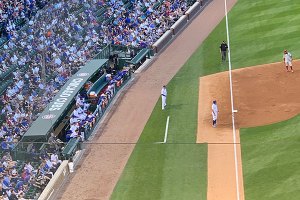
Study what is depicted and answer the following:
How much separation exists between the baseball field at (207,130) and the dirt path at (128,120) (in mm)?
53

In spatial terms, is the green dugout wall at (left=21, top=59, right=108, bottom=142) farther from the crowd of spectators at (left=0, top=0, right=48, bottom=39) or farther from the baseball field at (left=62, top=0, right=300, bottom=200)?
the crowd of spectators at (left=0, top=0, right=48, bottom=39)

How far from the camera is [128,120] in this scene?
35.6 meters

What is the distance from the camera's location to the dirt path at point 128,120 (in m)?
29.3

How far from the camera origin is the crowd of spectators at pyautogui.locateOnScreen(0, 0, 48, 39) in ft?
136

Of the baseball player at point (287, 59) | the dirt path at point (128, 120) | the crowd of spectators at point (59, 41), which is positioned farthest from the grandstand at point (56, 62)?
the baseball player at point (287, 59)

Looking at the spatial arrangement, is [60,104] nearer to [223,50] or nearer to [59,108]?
[59,108]

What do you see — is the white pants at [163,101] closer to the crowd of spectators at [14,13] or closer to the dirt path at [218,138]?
the dirt path at [218,138]

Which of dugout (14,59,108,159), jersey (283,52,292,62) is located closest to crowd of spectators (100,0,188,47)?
dugout (14,59,108,159)

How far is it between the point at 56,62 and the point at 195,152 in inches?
474

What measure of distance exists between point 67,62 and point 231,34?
11.7 meters

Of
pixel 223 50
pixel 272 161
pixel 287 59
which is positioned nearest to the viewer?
pixel 272 161

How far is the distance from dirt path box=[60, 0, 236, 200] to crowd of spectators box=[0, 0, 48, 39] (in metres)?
7.87

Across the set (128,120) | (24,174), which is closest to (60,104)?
(128,120)

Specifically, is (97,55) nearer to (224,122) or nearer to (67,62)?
(67,62)
